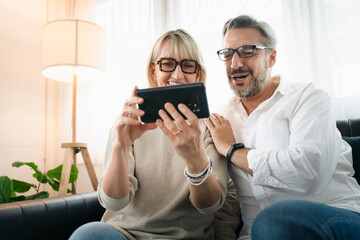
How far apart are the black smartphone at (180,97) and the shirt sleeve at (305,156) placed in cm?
30

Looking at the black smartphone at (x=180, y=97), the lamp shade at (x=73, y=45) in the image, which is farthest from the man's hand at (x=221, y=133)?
the lamp shade at (x=73, y=45)

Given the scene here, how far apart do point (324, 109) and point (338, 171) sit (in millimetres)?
226

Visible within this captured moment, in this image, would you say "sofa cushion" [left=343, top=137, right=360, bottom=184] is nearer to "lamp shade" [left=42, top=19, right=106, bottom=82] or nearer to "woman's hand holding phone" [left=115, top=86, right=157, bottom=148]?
"woman's hand holding phone" [left=115, top=86, right=157, bottom=148]

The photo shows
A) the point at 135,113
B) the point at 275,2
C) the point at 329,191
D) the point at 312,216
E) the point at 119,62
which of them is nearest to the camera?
the point at 312,216

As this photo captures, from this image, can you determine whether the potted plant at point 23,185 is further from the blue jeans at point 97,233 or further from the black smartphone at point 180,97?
the black smartphone at point 180,97

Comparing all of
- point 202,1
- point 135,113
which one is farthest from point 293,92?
point 202,1

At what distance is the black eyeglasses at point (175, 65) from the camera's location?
1144 millimetres

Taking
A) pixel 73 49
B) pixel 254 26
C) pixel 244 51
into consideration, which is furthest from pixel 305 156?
pixel 73 49

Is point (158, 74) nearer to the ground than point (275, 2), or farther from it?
nearer to the ground

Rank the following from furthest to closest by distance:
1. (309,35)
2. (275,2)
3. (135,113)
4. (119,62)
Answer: (119,62), (275,2), (309,35), (135,113)

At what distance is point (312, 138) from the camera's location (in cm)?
96

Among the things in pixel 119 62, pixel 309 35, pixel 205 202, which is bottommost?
pixel 205 202

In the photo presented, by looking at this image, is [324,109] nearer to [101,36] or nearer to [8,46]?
[101,36]

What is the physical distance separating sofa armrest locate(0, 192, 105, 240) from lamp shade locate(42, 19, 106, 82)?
41.5 inches
